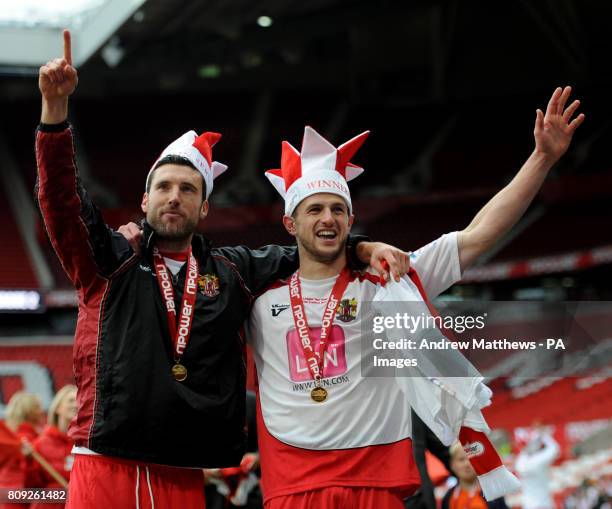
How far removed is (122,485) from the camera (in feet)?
12.2

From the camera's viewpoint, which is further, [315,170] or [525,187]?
[315,170]

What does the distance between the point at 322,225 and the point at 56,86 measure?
116 cm

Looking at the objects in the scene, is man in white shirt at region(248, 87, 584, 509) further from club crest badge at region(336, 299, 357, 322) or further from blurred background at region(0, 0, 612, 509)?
blurred background at region(0, 0, 612, 509)

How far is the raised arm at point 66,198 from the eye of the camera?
3.55 m

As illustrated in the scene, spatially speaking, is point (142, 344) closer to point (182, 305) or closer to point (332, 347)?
point (182, 305)

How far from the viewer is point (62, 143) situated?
11.7 ft

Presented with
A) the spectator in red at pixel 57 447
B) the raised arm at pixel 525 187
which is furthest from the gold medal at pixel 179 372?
the spectator in red at pixel 57 447

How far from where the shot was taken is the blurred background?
19.0 m

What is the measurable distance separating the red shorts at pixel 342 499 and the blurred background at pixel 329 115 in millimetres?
14195

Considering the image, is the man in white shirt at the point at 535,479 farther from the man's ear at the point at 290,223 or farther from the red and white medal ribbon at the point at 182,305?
the red and white medal ribbon at the point at 182,305

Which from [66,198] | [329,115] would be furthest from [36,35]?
[66,198]

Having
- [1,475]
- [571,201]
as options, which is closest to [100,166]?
[571,201]

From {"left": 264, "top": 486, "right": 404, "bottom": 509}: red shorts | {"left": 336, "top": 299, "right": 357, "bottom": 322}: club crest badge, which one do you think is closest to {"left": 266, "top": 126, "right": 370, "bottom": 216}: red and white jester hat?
{"left": 336, "top": 299, "right": 357, "bottom": 322}: club crest badge

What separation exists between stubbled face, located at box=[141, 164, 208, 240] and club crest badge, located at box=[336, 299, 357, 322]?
2.22ft
